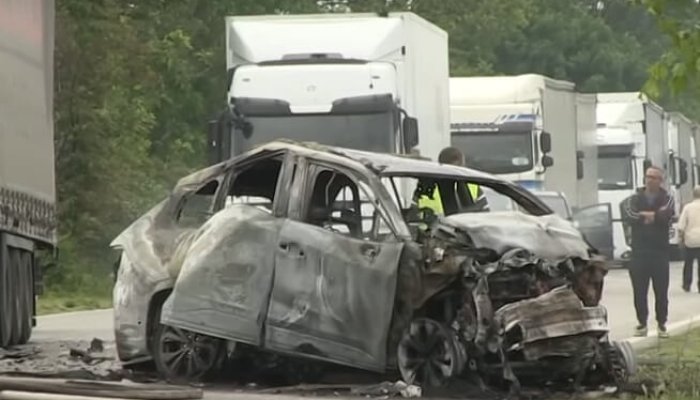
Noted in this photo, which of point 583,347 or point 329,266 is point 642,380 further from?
point 329,266

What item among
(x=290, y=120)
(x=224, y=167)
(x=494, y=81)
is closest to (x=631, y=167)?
(x=494, y=81)

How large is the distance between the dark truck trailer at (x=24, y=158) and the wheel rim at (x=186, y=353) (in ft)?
11.6

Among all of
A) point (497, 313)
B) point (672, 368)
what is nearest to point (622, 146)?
point (672, 368)

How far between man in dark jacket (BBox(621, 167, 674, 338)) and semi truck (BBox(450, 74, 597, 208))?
1128 cm

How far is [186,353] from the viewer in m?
12.9

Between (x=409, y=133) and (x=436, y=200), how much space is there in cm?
765

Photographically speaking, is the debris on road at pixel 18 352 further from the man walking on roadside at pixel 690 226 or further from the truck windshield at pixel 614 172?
the truck windshield at pixel 614 172

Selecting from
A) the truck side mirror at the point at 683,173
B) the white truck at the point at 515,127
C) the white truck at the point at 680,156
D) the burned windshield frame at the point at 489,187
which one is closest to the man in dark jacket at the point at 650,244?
the burned windshield frame at the point at 489,187

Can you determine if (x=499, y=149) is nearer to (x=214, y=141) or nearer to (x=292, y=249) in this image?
(x=214, y=141)

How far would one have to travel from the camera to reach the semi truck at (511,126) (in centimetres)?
3016

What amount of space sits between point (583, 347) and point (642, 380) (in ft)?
2.42

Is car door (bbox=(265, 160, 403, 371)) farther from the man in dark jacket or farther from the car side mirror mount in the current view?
the car side mirror mount

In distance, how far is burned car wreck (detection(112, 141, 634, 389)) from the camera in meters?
11.7

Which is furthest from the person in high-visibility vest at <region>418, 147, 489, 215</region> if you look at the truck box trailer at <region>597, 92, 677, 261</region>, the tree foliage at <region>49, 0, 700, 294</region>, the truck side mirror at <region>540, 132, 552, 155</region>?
the truck box trailer at <region>597, 92, 677, 261</region>
